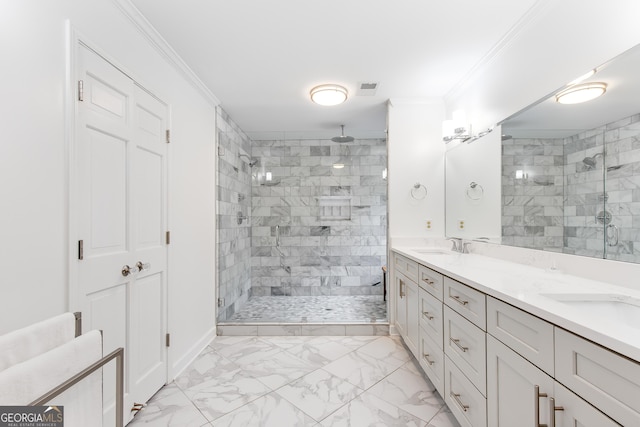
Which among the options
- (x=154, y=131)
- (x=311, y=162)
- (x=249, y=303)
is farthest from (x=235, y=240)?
(x=154, y=131)

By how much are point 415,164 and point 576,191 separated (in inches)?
63.7

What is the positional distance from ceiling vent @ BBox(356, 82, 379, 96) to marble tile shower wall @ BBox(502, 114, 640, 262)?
49.2 inches

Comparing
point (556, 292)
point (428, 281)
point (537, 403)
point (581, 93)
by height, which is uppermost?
point (581, 93)

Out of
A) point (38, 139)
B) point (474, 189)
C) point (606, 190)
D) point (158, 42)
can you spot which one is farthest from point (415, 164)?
point (38, 139)

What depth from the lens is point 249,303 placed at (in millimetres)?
4086

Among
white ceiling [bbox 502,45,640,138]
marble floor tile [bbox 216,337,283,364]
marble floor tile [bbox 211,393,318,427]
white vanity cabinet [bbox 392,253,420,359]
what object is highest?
white ceiling [bbox 502,45,640,138]

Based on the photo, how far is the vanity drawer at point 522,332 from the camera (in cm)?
92

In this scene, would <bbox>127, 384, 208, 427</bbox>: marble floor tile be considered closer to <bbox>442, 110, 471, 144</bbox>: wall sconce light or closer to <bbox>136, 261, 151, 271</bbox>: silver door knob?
<bbox>136, 261, 151, 271</bbox>: silver door knob

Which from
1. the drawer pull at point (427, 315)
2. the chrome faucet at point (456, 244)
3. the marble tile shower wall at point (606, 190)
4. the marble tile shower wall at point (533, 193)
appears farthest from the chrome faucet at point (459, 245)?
the marble tile shower wall at point (606, 190)

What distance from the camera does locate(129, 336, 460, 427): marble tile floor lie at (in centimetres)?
172

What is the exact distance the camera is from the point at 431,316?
6.30ft

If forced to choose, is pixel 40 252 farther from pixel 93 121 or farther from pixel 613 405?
pixel 613 405

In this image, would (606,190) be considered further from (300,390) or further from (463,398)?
(300,390)

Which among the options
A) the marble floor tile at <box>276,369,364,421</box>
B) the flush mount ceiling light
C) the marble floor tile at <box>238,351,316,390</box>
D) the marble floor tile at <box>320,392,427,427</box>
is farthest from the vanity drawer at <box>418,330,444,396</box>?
the flush mount ceiling light
